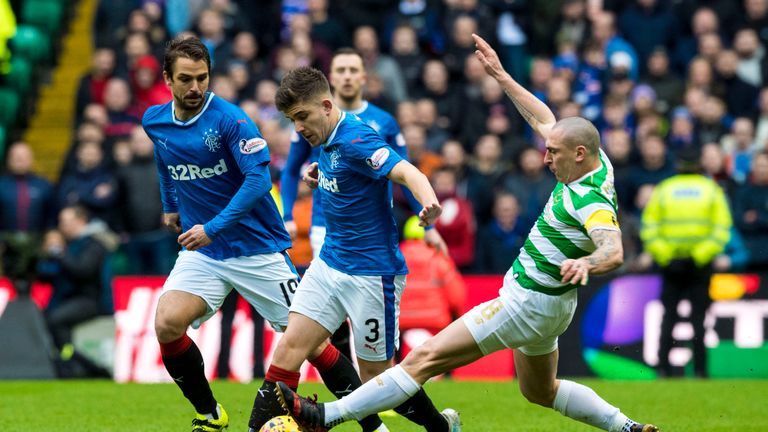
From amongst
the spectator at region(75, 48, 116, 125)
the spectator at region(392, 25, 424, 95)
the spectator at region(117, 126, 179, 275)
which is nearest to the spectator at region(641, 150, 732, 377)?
the spectator at region(392, 25, 424, 95)

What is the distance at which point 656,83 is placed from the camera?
1716 centimetres

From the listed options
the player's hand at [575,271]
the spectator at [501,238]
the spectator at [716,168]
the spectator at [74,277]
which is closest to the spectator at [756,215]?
the spectator at [716,168]

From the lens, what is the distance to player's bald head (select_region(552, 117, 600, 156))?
758 centimetres

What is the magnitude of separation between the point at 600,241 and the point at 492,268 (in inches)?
319

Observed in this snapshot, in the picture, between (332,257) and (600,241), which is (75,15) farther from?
(600,241)

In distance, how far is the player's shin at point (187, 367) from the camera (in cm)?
855

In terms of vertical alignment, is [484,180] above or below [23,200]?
above

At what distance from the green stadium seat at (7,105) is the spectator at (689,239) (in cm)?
955

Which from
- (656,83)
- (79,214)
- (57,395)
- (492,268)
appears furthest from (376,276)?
(656,83)

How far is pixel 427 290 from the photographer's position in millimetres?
13953

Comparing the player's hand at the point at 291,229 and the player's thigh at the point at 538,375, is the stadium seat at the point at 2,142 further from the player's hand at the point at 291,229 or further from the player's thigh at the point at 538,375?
the player's thigh at the point at 538,375

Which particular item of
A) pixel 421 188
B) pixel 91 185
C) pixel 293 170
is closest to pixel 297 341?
pixel 421 188

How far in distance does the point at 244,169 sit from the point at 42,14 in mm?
13411

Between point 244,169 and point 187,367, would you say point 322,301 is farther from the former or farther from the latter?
point 187,367
